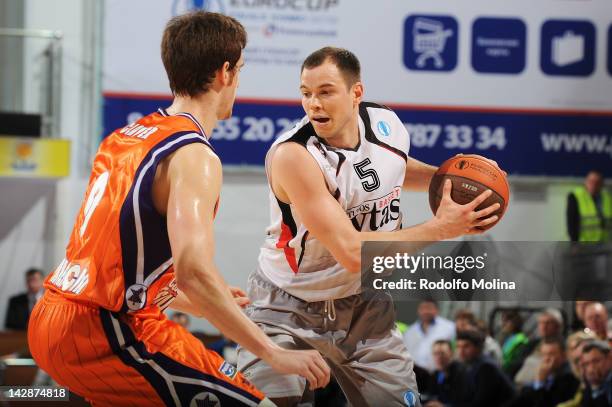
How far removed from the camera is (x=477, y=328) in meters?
5.71

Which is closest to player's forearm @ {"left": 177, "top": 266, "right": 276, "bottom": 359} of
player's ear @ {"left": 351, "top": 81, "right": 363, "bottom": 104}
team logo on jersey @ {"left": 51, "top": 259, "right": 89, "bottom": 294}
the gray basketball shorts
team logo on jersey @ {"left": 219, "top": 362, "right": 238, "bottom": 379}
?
team logo on jersey @ {"left": 219, "top": 362, "right": 238, "bottom": 379}

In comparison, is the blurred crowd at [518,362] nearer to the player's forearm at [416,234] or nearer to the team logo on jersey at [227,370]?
the player's forearm at [416,234]

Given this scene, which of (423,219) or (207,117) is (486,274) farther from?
(207,117)

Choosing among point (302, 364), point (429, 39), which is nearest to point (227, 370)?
point (302, 364)

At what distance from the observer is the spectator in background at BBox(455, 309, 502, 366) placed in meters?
5.70

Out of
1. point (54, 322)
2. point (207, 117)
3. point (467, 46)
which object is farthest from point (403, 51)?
point (54, 322)

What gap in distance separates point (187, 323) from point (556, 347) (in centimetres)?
265

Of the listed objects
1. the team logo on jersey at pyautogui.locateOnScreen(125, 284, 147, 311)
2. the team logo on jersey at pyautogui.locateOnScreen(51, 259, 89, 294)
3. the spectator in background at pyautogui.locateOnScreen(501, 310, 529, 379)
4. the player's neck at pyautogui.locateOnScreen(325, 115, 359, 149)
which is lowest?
the spectator in background at pyautogui.locateOnScreen(501, 310, 529, 379)

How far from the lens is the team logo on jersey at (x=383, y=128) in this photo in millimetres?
3938

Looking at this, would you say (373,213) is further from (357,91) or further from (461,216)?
(357,91)

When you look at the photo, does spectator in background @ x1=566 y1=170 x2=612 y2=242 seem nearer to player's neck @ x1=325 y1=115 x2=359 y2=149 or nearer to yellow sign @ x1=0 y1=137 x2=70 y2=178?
player's neck @ x1=325 y1=115 x2=359 y2=149

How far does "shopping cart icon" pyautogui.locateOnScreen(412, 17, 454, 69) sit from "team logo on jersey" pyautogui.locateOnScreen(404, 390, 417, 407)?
3.21 metres

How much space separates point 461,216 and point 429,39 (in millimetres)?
3534

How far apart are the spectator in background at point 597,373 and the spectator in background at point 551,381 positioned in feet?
0.72
